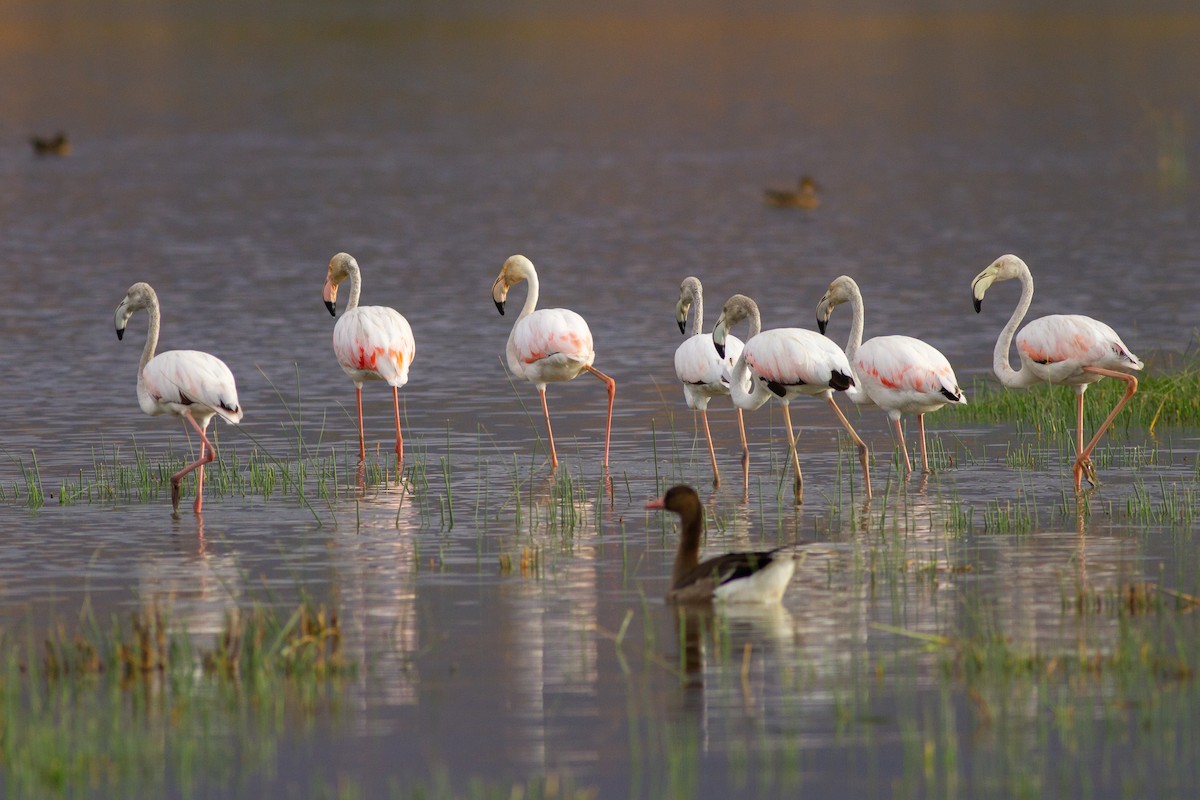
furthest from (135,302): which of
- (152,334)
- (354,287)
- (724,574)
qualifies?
(724,574)

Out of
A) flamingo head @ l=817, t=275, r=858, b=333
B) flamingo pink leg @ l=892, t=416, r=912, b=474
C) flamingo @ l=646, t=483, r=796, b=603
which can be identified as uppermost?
flamingo head @ l=817, t=275, r=858, b=333

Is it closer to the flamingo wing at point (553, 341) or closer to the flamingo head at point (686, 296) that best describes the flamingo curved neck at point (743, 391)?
the flamingo wing at point (553, 341)

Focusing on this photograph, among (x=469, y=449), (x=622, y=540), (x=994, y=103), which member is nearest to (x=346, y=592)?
(x=622, y=540)

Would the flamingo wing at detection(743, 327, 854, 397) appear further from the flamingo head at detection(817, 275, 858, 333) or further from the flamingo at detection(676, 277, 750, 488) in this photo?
the flamingo head at detection(817, 275, 858, 333)

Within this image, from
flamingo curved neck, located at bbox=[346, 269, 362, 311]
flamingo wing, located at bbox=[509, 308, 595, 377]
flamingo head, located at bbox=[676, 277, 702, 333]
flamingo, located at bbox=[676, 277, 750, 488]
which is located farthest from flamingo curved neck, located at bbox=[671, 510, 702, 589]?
→ flamingo curved neck, located at bbox=[346, 269, 362, 311]

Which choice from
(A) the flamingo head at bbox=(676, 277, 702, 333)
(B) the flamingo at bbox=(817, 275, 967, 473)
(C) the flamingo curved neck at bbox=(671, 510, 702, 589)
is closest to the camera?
(C) the flamingo curved neck at bbox=(671, 510, 702, 589)

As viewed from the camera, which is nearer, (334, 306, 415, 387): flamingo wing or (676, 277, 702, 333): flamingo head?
(334, 306, 415, 387): flamingo wing

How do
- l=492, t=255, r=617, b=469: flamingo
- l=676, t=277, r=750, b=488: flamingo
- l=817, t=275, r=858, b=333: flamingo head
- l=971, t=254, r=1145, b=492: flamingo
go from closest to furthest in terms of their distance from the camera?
l=971, t=254, r=1145, b=492: flamingo, l=676, t=277, r=750, b=488: flamingo, l=817, t=275, r=858, b=333: flamingo head, l=492, t=255, r=617, b=469: flamingo

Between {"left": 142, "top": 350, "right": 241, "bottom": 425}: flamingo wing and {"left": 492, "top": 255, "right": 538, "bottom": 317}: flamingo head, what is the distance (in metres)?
3.69

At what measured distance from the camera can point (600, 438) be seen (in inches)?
606

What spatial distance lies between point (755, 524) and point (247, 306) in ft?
45.9

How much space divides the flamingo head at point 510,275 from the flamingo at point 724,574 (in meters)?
6.57

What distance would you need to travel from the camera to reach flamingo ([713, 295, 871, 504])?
1270 centimetres

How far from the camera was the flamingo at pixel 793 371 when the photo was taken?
12.7 m
